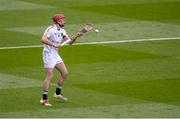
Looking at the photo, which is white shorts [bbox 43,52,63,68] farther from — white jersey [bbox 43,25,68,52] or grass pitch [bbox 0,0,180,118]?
grass pitch [bbox 0,0,180,118]

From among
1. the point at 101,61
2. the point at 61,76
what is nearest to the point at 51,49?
the point at 61,76

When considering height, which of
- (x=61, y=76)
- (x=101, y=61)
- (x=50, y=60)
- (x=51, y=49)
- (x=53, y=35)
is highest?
(x=101, y=61)

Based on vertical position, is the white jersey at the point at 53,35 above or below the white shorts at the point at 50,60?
above

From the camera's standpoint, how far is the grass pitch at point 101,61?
64.5 feet

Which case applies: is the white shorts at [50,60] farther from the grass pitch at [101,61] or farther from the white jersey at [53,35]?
the grass pitch at [101,61]

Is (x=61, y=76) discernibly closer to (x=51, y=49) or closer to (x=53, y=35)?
(x=51, y=49)

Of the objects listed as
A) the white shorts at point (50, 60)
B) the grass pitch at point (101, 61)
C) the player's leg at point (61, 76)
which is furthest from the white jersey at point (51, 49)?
the grass pitch at point (101, 61)

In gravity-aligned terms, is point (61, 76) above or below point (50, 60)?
below

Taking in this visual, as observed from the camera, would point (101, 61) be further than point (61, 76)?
Yes

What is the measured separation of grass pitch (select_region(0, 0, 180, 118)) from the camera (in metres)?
19.7

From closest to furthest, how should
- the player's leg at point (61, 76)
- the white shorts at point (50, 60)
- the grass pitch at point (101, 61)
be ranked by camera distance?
1. the grass pitch at point (101, 61)
2. the white shorts at point (50, 60)
3. the player's leg at point (61, 76)

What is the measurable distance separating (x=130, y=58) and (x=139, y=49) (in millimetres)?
1176

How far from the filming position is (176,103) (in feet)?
65.1

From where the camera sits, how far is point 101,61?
24516 mm
